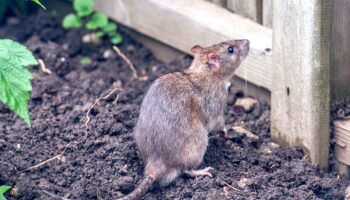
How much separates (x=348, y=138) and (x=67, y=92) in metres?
2.24

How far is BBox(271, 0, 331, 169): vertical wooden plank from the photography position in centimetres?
497

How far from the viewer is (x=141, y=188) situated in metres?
4.87

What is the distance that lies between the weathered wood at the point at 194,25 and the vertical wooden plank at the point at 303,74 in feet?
1.32

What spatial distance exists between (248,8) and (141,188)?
188 centimetres

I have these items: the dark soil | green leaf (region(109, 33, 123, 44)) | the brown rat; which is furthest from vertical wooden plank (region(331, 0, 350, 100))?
green leaf (region(109, 33, 123, 44))

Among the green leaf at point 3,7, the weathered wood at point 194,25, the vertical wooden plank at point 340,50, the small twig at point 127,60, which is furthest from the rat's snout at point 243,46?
the green leaf at point 3,7

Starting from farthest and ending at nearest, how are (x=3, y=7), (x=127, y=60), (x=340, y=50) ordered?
(x=3, y=7) < (x=127, y=60) < (x=340, y=50)

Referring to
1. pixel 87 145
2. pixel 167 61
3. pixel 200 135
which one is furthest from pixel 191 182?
pixel 167 61

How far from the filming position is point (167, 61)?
6.95m

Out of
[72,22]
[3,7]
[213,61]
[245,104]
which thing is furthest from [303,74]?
[3,7]

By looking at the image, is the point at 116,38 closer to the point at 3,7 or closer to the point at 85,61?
the point at 85,61

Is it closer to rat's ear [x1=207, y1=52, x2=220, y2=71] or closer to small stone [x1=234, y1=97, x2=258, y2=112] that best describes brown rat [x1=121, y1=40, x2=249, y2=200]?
rat's ear [x1=207, y1=52, x2=220, y2=71]

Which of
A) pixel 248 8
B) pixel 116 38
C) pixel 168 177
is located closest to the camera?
pixel 168 177

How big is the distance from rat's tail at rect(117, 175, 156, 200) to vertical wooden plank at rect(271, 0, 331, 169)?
1.09 metres
